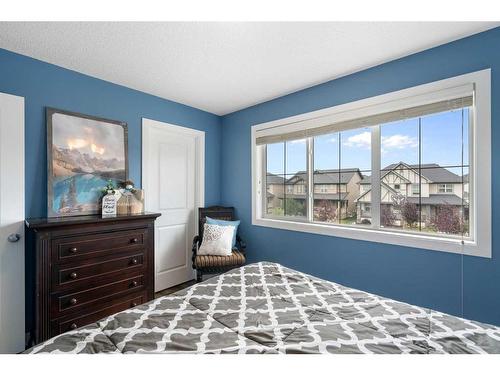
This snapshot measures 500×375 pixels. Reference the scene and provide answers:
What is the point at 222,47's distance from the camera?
1961mm

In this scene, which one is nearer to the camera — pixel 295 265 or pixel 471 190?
pixel 471 190

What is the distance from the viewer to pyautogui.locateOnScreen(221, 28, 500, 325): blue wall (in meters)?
1.75

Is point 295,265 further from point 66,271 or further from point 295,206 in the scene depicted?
point 66,271

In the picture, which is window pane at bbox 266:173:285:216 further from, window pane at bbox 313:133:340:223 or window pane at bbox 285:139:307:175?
window pane at bbox 313:133:340:223

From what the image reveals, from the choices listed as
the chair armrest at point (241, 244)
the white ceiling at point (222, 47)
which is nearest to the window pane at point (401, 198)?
the white ceiling at point (222, 47)

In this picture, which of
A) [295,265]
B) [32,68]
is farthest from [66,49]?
[295,265]

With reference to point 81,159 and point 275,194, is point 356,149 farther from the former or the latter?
point 81,159

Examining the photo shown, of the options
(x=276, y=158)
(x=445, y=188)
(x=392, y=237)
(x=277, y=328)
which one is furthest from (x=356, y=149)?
(x=277, y=328)

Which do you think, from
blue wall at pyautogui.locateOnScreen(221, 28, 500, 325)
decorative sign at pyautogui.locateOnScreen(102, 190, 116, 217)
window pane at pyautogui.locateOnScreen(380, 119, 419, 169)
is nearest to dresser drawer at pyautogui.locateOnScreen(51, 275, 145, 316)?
decorative sign at pyautogui.locateOnScreen(102, 190, 116, 217)

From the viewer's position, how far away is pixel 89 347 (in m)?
0.94

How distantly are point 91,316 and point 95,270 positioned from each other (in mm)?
385

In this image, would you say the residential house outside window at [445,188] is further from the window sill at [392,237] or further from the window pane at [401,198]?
the window sill at [392,237]

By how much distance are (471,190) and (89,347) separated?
2.59 meters

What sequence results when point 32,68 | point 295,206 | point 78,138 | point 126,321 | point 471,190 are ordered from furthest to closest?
point 295,206 → point 78,138 → point 32,68 → point 471,190 → point 126,321
